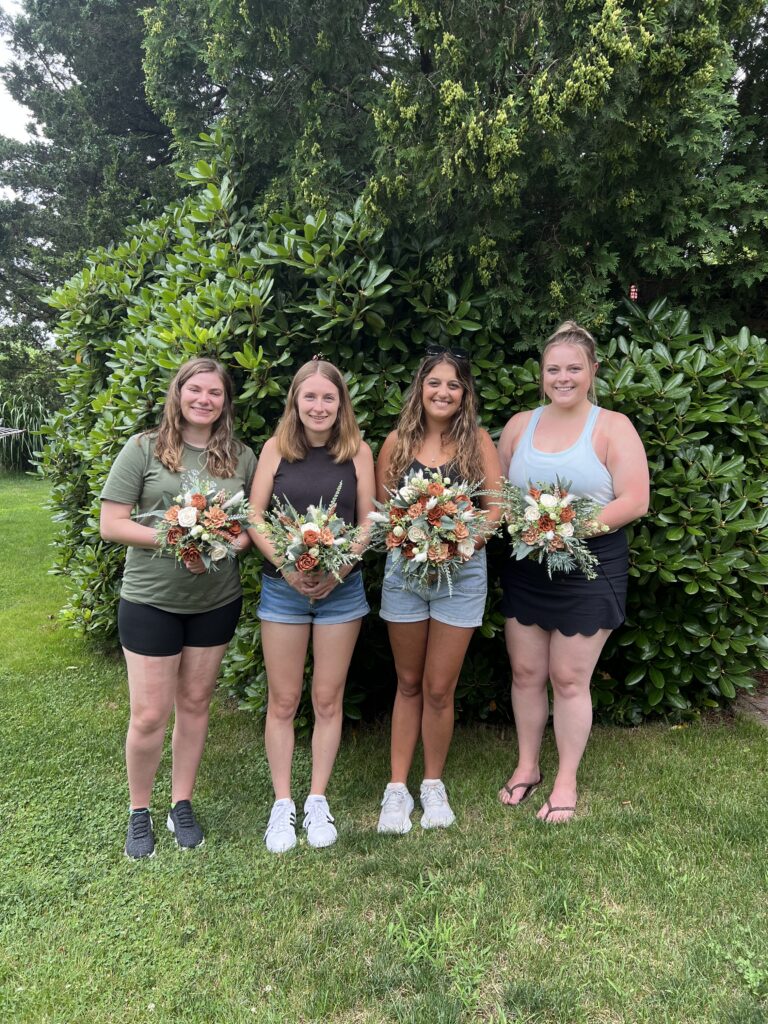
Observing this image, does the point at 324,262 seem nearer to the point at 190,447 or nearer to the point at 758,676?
the point at 190,447

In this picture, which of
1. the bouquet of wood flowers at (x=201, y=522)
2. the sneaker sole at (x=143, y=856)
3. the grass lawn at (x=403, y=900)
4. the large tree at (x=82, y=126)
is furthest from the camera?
the large tree at (x=82, y=126)

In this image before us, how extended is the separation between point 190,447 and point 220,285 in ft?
4.29

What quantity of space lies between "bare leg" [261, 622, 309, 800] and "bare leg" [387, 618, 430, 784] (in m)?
0.44

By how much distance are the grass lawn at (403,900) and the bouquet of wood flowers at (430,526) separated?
1.27m

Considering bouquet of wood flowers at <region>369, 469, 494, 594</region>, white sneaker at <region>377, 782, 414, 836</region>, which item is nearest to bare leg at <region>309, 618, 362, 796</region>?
white sneaker at <region>377, 782, 414, 836</region>

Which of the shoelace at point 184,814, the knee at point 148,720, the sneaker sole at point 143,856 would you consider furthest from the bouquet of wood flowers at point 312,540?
the sneaker sole at point 143,856

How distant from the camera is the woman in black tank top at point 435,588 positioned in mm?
3053

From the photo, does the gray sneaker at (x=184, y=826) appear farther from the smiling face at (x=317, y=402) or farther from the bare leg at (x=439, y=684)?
the smiling face at (x=317, y=402)

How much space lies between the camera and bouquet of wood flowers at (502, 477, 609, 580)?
2805 millimetres

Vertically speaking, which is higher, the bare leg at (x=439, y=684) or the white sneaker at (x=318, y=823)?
the bare leg at (x=439, y=684)

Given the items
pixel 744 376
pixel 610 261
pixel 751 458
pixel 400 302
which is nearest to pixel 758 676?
pixel 751 458

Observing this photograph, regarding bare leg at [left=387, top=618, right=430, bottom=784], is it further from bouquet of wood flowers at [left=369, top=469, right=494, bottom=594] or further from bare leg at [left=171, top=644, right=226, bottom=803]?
bare leg at [left=171, top=644, right=226, bottom=803]

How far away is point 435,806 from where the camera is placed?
3260mm

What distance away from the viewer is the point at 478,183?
A: 10.8ft
